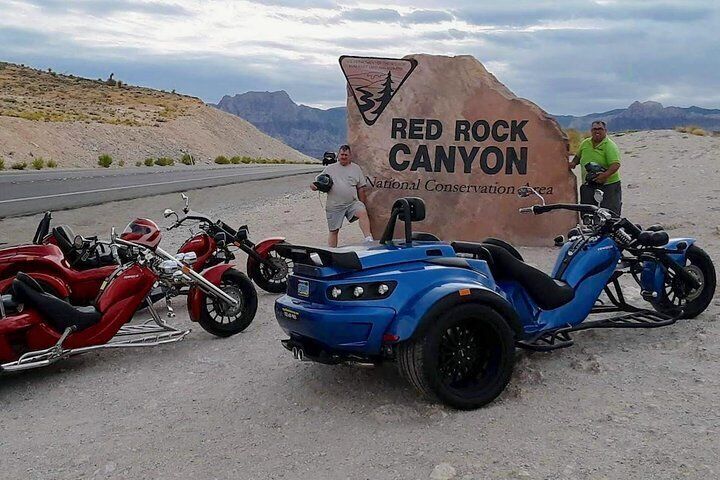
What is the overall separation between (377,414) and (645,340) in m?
2.62

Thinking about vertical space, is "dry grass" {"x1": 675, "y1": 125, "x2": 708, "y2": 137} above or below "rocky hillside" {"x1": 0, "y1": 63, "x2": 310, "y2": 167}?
above

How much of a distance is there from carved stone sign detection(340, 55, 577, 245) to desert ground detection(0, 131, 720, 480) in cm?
449

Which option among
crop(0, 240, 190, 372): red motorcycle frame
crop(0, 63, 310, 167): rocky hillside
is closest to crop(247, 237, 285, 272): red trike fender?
crop(0, 240, 190, 372): red motorcycle frame

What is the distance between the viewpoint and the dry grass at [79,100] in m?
62.3

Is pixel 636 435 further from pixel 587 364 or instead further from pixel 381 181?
pixel 381 181

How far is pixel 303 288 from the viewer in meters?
5.39

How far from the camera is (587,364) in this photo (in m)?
5.79

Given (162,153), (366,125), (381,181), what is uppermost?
(366,125)

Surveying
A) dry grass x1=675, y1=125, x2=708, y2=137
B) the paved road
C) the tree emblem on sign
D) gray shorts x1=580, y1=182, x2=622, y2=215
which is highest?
the tree emblem on sign

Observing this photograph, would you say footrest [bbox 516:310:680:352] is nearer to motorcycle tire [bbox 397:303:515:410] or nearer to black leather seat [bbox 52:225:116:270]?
motorcycle tire [bbox 397:303:515:410]

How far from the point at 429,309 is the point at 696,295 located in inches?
126

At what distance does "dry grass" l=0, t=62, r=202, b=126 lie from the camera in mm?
62312

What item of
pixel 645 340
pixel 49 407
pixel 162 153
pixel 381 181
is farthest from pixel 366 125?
pixel 162 153

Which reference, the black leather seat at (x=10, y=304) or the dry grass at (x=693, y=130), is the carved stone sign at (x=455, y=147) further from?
the dry grass at (x=693, y=130)
